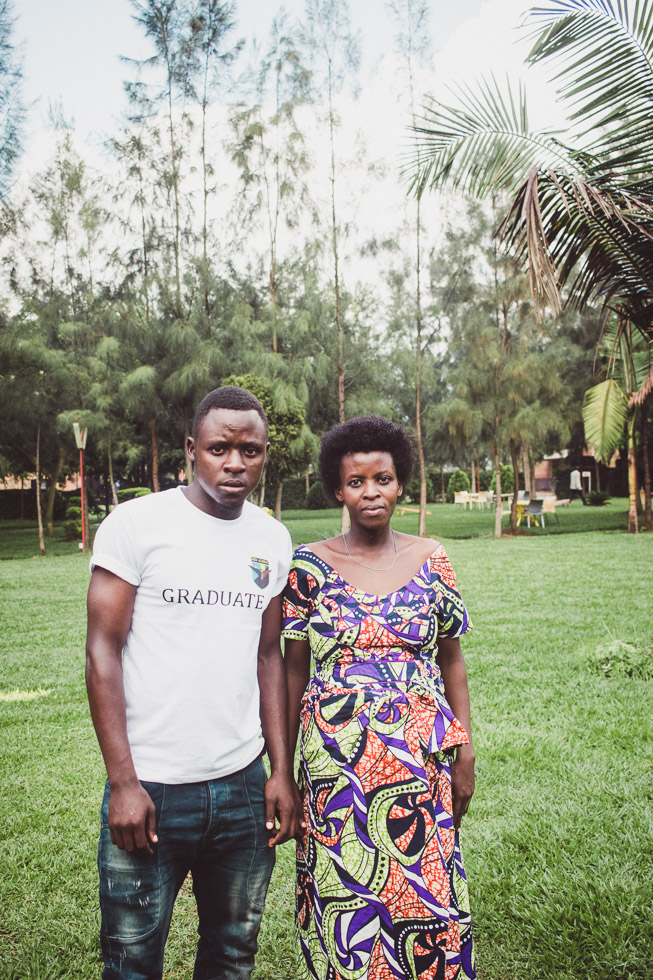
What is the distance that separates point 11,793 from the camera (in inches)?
160

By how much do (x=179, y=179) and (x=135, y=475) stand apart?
18.5 metres

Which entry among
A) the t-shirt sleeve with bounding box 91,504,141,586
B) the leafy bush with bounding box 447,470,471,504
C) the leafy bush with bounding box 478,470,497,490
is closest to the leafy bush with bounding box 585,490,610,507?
the leafy bush with bounding box 447,470,471,504

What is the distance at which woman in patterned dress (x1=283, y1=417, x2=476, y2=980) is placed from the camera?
1703 mm

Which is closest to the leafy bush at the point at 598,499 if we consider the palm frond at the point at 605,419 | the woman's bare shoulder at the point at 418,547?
the palm frond at the point at 605,419

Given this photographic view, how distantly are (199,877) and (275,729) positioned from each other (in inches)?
16.4

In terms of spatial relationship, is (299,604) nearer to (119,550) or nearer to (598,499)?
(119,550)

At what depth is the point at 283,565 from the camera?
6.46 feet

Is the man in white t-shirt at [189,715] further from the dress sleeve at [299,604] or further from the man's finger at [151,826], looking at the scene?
the dress sleeve at [299,604]

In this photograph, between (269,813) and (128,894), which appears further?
(269,813)

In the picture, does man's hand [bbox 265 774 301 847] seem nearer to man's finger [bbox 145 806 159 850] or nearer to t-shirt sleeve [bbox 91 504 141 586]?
man's finger [bbox 145 806 159 850]

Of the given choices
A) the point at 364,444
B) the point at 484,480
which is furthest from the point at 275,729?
the point at 484,480

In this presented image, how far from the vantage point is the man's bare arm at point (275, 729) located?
183cm

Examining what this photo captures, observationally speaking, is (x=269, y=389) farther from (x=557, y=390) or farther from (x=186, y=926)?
(x=186, y=926)

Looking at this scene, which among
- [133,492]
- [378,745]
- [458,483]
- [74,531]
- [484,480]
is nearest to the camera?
[378,745]
